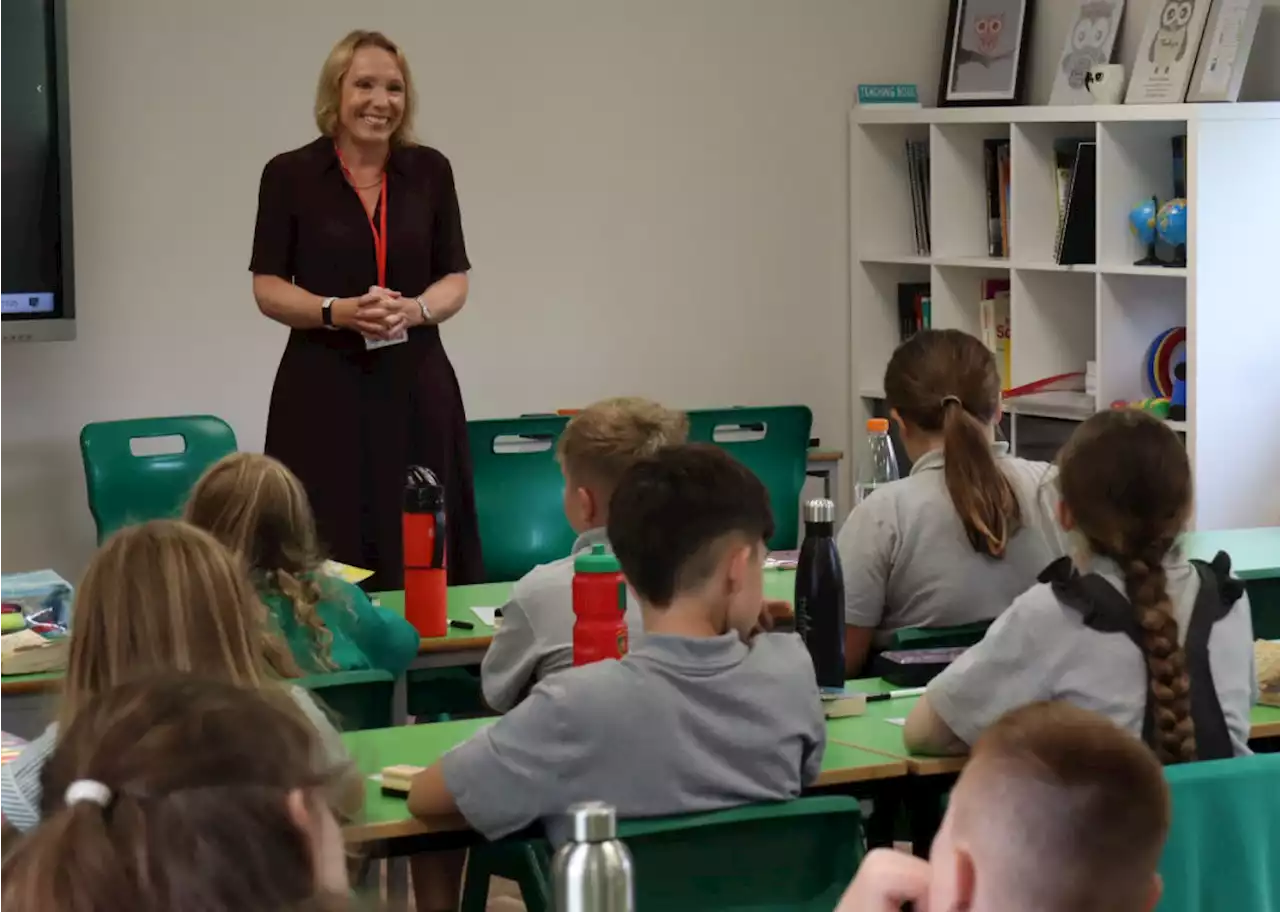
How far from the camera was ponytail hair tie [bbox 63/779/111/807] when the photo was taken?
107 cm

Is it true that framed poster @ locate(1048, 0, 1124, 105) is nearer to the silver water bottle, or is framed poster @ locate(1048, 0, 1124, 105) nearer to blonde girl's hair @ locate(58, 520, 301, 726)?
blonde girl's hair @ locate(58, 520, 301, 726)

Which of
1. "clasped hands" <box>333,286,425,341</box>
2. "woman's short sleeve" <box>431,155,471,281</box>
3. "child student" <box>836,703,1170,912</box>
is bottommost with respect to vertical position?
"child student" <box>836,703,1170,912</box>

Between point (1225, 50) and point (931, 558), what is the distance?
8.17 feet

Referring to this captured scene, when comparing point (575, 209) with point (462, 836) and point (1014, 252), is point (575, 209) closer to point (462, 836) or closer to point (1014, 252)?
point (1014, 252)

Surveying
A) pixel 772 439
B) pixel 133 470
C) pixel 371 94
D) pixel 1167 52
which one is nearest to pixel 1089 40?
pixel 1167 52

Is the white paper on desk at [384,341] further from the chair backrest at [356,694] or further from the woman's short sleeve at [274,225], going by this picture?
the chair backrest at [356,694]

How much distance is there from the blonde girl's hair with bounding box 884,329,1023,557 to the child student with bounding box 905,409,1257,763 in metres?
0.77

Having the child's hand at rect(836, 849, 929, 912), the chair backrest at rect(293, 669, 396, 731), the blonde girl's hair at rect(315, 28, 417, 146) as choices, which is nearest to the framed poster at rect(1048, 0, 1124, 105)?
the blonde girl's hair at rect(315, 28, 417, 146)

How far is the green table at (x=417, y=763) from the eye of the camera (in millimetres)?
2439

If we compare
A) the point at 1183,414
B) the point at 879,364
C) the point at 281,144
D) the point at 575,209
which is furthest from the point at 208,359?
the point at 1183,414

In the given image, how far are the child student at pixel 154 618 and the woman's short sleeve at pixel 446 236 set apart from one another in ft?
8.66

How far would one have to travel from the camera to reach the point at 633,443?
3.25 metres

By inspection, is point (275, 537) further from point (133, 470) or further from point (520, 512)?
point (133, 470)

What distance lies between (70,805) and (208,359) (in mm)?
4961
